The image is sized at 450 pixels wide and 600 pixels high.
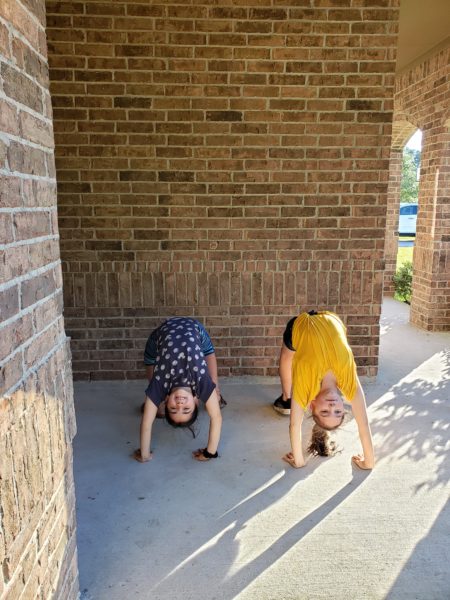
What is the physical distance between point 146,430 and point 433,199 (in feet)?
16.6

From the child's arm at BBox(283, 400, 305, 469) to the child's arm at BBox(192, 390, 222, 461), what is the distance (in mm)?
488

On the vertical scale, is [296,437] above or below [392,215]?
below

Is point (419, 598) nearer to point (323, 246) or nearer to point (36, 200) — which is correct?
point (36, 200)

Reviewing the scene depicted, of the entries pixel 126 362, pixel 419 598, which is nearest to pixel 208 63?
pixel 126 362

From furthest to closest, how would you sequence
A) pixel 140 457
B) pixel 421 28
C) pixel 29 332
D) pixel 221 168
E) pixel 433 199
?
1. pixel 433 199
2. pixel 421 28
3. pixel 221 168
4. pixel 140 457
5. pixel 29 332

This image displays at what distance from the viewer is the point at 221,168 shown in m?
4.66

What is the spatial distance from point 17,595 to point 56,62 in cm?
420

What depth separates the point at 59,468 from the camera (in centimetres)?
193

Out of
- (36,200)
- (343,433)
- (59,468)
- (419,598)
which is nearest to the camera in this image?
(36,200)

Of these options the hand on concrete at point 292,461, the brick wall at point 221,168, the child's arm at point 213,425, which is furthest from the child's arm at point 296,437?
the brick wall at point 221,168

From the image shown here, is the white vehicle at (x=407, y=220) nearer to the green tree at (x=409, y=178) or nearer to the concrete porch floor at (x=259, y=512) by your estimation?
the green tree at (x=409, y=178)

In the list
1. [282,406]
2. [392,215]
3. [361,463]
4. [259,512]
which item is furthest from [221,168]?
[392,215]

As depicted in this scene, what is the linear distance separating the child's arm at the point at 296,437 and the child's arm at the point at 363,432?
0.36 metres

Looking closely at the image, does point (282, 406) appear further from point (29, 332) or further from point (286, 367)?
point (29, 332)
